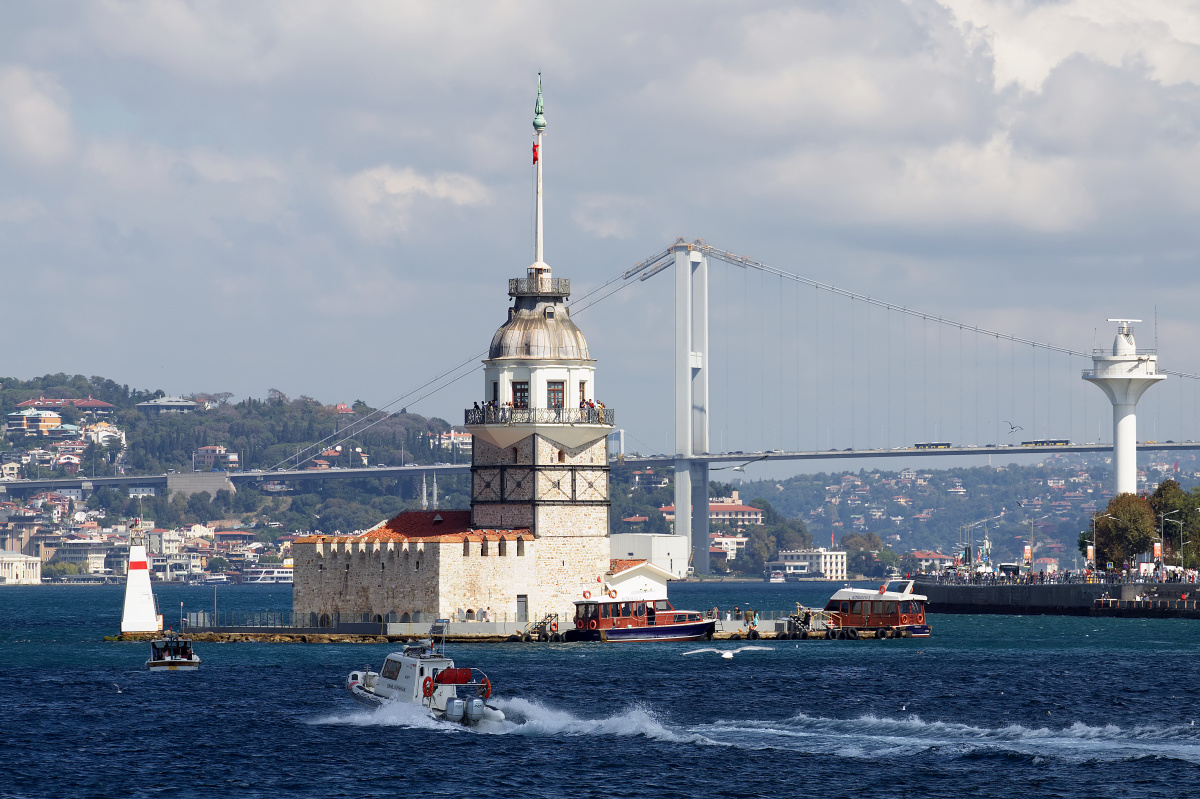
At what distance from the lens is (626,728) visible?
46.6 m

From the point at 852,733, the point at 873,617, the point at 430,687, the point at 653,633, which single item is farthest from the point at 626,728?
the point at 873,617

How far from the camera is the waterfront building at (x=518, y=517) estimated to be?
7031 cm

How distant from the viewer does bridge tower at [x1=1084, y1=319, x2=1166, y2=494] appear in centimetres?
12000

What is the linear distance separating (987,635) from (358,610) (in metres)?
28.8

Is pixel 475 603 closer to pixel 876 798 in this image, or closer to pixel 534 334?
pixel 534 334

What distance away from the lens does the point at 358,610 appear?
71.5 metres

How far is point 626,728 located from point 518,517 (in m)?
26.2

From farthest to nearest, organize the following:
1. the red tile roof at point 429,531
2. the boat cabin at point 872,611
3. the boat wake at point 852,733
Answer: the boat cabin at point 872,611 < the red tile roof at point 429,531 < the boat wake at point 852,733

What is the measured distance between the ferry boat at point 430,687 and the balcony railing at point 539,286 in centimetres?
2684

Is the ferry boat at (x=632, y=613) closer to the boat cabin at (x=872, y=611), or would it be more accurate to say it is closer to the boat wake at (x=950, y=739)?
the boat cabin at (x=872, y=611)

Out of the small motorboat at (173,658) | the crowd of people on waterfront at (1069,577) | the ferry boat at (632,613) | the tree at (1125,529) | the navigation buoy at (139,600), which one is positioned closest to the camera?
the small motorboat at (173,658)

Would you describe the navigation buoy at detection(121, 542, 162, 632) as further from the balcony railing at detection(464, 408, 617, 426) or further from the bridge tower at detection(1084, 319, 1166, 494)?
the bridge tower at detection(1084, 319, 1166, 494)

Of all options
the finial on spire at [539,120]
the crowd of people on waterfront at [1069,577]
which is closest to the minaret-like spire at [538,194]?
the finial on spire at [539,120]

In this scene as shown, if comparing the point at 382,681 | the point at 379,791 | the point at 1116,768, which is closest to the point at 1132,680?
the point at 1116,768
